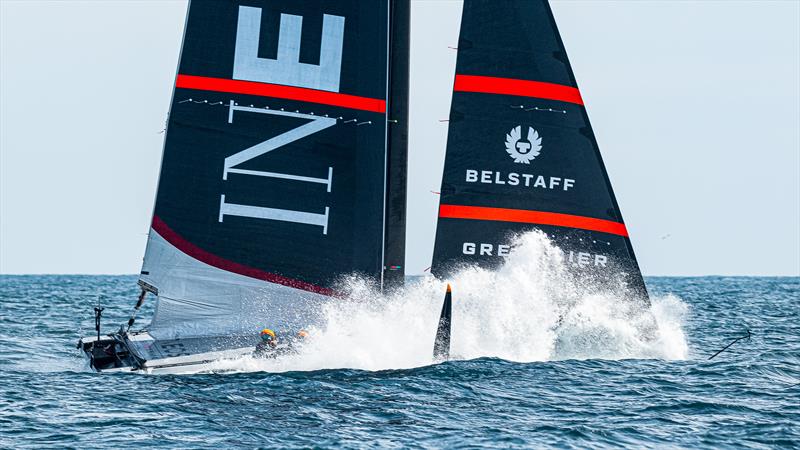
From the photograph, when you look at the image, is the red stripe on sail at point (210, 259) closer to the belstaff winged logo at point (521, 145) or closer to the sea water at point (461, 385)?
the sea water at point (461, 385)

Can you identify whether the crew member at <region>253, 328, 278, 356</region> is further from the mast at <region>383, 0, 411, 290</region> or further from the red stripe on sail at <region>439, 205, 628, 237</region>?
the red stripe on sail at <region>439, 205, 628, 237</region>

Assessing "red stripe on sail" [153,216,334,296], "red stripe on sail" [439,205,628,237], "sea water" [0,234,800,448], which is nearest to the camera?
"sea water" [0,234,800,448]

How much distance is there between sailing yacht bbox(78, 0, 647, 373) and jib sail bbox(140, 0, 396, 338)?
0.02 m

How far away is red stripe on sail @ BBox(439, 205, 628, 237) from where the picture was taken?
18.5 m

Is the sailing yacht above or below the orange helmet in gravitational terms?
above

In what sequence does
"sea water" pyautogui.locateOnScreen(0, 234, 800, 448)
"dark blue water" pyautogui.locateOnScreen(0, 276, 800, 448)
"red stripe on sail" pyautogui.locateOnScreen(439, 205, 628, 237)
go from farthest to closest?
"red stripe on sail" pyautogui.locateOnScreen(439, 205, 628, 237) < "sea water" pyautogui.locateOnScreen(0, 234, 800, 448) < "dark blue water" pyautogui.locateOnScreen(0, 276, 800, 448)

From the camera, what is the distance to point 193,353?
16.8m

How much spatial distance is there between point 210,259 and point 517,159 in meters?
5.44

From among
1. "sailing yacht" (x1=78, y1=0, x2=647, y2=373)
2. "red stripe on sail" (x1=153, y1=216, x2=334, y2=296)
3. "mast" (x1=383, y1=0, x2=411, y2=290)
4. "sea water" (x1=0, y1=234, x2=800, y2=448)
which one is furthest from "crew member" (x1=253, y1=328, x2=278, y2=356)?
"mast" (x1=383, y1=0, x2=411, y2=290)

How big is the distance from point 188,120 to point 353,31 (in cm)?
308

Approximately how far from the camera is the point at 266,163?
58.3ft

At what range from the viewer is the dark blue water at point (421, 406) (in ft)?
42.8

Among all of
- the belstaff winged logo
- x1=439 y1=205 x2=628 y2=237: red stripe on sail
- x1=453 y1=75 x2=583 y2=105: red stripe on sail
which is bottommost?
x1=439 y1=205 x2=628 y2=237: red stripe on sail

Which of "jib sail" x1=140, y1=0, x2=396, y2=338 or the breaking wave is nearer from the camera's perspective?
"jib sail" x1=140, y1=0, x2=396, y2=338
